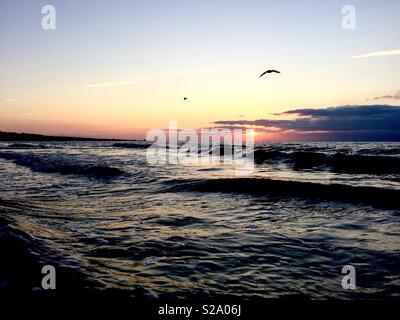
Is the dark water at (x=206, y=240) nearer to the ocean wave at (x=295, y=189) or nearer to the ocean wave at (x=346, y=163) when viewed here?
the ocean wave at (x=295, y=189)

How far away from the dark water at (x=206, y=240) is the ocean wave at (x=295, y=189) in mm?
67

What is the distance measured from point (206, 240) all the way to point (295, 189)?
6.90 metres

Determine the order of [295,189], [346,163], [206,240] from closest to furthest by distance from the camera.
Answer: [206,240]
[295,189]
[346,163]

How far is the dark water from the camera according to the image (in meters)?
4.43

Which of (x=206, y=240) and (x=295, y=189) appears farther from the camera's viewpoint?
(x=295, y=189)

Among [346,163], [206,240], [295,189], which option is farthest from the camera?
[346,163]

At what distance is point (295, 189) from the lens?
12406 mm

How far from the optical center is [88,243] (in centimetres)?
599

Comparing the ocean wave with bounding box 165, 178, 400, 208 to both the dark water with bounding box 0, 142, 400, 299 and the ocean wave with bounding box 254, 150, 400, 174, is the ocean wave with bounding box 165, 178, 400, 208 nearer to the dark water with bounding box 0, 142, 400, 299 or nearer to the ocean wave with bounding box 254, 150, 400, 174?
the dark water with bounding box 0, 142, 400, 299

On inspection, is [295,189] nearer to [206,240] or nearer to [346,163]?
[206,240]

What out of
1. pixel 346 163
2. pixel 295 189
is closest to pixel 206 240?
pixel 295 189

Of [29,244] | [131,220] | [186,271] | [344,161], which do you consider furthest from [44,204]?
[344,161]

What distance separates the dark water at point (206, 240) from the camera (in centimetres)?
443

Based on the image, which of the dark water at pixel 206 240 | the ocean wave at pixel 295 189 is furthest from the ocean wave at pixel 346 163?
the dark water at pixel 206 240
